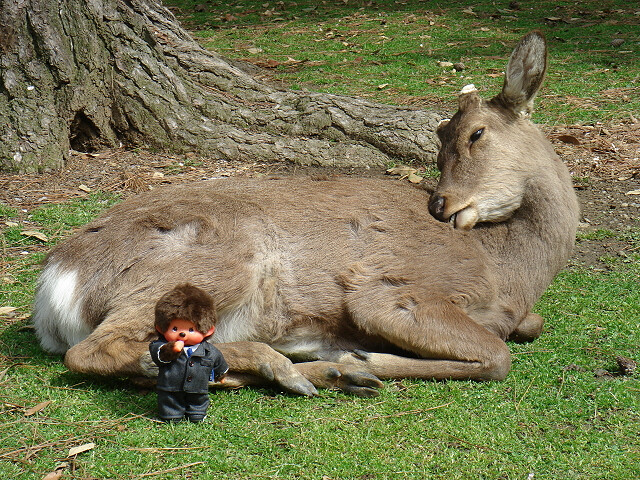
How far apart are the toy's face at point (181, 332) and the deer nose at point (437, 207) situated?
5.97 ft

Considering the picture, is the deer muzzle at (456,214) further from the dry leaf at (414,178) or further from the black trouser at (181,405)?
the dry leaf at (414,178)

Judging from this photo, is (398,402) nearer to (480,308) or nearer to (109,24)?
(480,308)

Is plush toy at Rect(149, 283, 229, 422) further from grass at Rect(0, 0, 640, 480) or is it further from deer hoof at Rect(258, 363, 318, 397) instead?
deer hoof at Rect(258, 363, 318, 397)

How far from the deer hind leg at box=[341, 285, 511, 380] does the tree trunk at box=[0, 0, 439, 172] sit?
3.14 m

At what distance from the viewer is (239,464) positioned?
127 inches

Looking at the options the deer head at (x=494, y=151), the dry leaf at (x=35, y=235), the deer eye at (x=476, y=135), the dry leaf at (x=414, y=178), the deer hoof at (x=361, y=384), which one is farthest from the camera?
the dry leaf at (x=414, y=178)

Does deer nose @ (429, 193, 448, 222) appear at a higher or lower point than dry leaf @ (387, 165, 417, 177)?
higher

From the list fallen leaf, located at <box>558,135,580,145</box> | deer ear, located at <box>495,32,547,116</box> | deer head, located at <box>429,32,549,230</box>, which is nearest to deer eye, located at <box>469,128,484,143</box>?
deer head, located at <box>429,32,549,230</box>

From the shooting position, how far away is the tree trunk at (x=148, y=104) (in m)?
6.76

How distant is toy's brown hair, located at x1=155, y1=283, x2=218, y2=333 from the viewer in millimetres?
3426

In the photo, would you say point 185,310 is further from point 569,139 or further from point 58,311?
point 569,139

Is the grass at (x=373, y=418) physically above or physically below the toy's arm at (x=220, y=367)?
below

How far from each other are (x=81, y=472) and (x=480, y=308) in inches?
92.6

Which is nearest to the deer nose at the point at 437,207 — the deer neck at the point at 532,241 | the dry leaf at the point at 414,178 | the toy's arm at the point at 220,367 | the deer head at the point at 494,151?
the deer head at the point at 494,151
